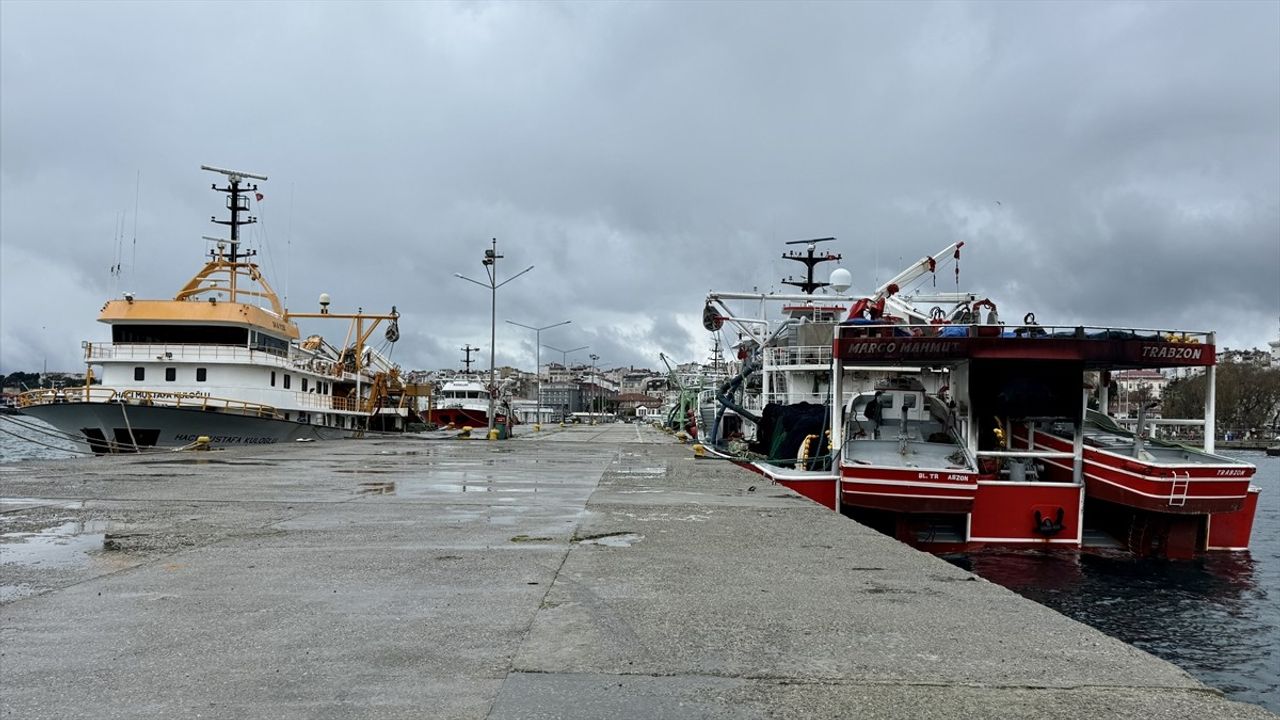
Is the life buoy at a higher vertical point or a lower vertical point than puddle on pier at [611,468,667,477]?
lower

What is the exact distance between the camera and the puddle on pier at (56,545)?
24.1ft

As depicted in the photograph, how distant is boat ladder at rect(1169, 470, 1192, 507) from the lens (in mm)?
15188

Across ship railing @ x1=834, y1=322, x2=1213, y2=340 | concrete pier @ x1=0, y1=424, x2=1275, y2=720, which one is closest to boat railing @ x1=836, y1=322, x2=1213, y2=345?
ship railing @ x1=834, y1=322, x2=1213, y2=340

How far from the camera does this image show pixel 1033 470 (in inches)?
728

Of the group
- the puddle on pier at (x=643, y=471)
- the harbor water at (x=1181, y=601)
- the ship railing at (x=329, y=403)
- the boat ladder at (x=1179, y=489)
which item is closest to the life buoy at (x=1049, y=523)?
the harbor water at (x=1181, y=601)

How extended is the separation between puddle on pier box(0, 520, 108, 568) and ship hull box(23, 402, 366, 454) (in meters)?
20.7

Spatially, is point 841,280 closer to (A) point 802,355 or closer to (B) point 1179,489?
(A) point 802,355

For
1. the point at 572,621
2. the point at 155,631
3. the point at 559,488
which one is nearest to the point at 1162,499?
the point at 559,488

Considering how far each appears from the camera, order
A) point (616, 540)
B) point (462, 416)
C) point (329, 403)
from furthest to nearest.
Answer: point (462, 416), point (329, 403), point (616, 540)

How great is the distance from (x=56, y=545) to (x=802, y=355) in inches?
995

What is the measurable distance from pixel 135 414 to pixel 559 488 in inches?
798

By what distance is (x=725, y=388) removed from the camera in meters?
40.6

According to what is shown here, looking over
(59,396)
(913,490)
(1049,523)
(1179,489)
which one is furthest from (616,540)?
(59,396)

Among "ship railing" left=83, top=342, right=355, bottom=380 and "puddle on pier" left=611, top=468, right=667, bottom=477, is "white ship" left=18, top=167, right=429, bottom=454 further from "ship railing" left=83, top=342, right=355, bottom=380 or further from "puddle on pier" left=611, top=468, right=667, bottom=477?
"puddle on pier" left=611, top=468, right=667, bottom=477
